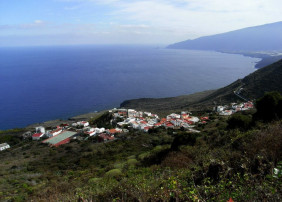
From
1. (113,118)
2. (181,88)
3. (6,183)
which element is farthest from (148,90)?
(6,183)

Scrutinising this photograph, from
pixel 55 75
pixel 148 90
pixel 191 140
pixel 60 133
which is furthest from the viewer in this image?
pixel 55 75

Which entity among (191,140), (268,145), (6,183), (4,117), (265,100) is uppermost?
(268,145)

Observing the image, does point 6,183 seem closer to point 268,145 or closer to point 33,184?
point 33,184

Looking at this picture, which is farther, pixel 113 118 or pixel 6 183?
pixel 113 118

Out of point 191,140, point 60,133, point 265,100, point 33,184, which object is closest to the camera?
point 33,184

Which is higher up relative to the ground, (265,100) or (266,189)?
(266,189)

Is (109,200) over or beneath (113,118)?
over

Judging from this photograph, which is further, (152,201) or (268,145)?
(268,145)

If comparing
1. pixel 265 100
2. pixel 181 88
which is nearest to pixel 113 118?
pixel 265 100

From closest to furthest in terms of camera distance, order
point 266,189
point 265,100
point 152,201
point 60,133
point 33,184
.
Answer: point 266,189 < point 152,201 < point 33,184 < point 265,100 < point 60,133
